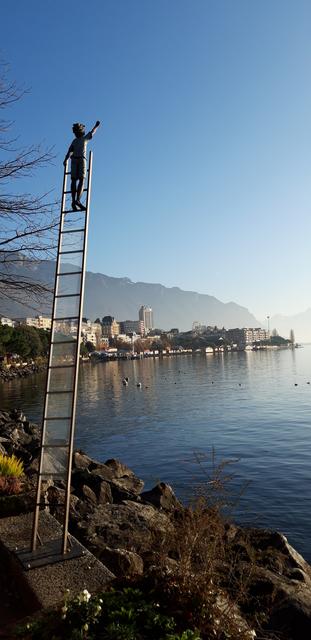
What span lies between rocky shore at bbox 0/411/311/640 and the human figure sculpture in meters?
3.94

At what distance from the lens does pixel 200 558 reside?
5.21 meters

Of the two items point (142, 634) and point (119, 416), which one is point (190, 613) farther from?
point (119, 416)

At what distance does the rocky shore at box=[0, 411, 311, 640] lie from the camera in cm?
496

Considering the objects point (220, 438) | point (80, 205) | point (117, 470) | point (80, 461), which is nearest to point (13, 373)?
point (220, 438)

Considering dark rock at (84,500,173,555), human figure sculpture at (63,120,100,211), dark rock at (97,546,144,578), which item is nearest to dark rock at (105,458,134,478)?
dark rock at (84,500,173,555)

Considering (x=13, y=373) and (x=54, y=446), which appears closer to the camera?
(x=54, y=446)

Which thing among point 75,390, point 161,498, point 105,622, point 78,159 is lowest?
point 161,498

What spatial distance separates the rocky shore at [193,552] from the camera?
4957 millimetres

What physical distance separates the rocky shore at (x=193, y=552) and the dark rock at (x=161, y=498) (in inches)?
1.3

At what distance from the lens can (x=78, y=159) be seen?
23.5 feet

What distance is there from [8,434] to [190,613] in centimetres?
2378

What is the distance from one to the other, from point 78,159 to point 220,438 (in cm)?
2537

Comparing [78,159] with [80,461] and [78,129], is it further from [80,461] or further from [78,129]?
[80,461]

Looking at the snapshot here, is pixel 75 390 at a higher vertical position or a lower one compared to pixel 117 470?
higher
